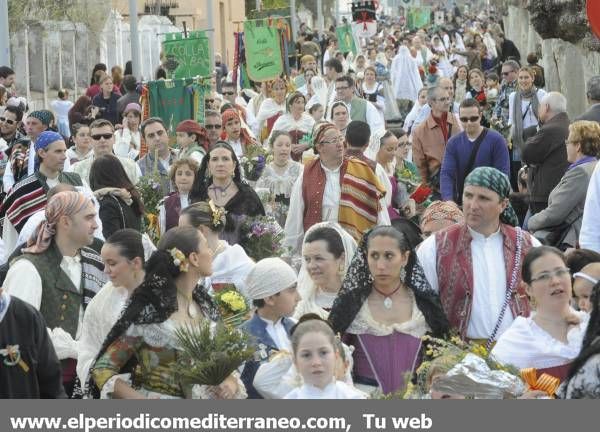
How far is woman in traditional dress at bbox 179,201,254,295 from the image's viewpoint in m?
9.84

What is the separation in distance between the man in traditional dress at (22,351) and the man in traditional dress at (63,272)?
1.54 metres

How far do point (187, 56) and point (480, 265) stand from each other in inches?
490

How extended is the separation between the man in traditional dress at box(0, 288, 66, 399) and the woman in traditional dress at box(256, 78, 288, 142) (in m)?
13.0

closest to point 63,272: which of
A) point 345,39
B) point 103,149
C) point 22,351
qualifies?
point 22,351

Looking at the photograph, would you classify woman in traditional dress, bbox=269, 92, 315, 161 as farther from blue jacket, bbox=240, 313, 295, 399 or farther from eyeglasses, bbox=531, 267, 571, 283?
eyeglasses, bbox=531, 267, 571, 283

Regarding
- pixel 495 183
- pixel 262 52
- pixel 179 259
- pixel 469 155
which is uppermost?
pixel 262 52

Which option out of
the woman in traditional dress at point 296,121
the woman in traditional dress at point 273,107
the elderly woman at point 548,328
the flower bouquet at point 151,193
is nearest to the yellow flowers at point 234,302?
the elderly woman at point 548,328

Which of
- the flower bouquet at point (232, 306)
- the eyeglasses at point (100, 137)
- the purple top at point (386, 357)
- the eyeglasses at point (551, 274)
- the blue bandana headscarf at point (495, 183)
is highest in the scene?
the blue bandana headscarf at point (495, 183)

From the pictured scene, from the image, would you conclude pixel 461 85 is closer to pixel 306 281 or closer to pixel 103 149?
pixel 103 149

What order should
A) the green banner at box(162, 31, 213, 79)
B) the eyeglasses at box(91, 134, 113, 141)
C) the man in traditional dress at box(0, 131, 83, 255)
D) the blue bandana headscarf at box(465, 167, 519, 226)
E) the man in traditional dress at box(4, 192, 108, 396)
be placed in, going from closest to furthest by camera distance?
1. the man in traditional dress at box(4, 192, 108, 396)
2. the blue bandana headscarf at box(465, 167, 519, 226)
3. the man in traditional dress at box(0, 131, 83, 255)
4. the eyeglasses at box(91, 134, 113, 141)
5. the green banner at box(162, 31, 213, 79)

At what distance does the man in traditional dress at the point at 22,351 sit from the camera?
6609mm

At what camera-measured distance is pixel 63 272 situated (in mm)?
8578

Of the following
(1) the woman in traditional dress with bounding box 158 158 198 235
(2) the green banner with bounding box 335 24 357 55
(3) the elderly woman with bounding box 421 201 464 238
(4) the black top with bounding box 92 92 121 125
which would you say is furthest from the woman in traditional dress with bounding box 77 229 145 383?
(2) the green banner with bounding box 335 24 357 55

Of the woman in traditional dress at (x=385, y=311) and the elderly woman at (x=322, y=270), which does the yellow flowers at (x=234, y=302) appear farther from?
the woman in traditional dress at (x=385, y=311)
